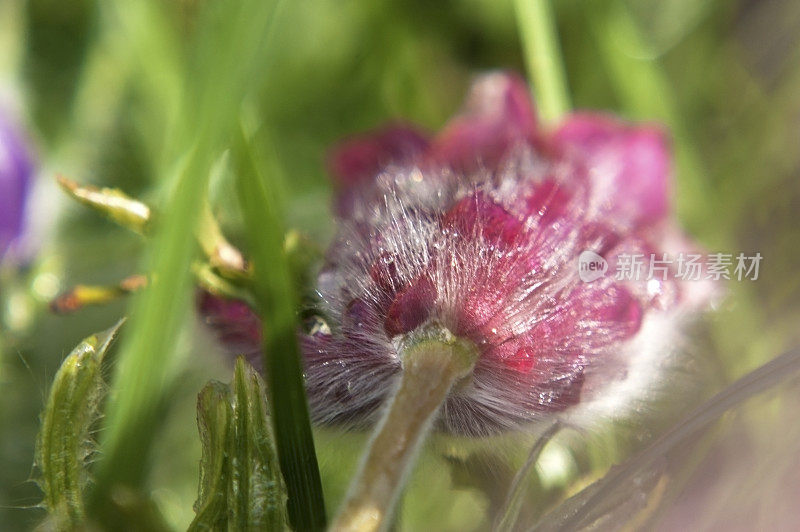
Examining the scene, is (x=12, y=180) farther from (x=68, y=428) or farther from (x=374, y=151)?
(x=68, y=428)

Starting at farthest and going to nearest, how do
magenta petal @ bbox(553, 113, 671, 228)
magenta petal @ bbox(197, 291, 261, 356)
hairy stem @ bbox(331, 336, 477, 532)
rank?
magenta petal @ bbox(553, 113, 671, 228) → magenta petal @ bbox(197, 291, 261, 356) → hairy stem @ bbox(331, 336, 477, 532)


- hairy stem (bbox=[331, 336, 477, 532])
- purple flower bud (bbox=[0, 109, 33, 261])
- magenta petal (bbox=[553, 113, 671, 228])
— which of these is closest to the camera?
hairy stem (bbox=[331, 336, 477, 532])

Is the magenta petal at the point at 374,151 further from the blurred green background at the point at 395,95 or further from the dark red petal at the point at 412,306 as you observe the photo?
the dark red petal at the point at 412,306

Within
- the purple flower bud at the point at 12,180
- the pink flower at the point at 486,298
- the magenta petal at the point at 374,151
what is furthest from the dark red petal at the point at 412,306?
the purple flower bud at the point at 12,180

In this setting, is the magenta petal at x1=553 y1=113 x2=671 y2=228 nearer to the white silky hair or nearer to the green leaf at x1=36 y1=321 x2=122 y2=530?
the white silky hair

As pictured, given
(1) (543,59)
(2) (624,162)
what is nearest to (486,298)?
(2) (624,162)

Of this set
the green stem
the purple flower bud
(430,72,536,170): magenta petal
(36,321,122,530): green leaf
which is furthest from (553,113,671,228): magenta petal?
the purple flower bud

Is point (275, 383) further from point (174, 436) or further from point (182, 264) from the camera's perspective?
point (174, 436)
